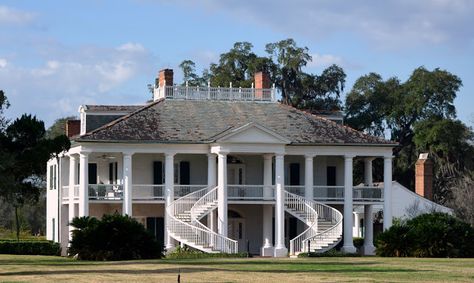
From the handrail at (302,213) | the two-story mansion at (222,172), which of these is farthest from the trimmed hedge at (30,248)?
the handrail at (302,213)

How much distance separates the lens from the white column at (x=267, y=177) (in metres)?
66.2

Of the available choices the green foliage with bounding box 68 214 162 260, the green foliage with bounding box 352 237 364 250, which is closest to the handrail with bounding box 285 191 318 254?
the green foliage with bounding box 352 237 364 250

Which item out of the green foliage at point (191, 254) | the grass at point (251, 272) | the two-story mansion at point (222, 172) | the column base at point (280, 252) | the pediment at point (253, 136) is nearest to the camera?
the grass at point (251, 272)

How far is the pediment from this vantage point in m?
64.5

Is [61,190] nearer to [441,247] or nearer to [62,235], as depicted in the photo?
[62,235]

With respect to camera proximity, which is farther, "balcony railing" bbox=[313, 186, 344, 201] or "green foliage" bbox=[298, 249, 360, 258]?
"balcony railing" bbox=[313, 186, 344, 201]

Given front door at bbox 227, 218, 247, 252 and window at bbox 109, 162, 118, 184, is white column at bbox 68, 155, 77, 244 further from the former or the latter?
front door at bbox 227, 218, 247, 252

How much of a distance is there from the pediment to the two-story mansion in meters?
0.05

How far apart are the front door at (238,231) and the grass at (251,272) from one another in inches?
816

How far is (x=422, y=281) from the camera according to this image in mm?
35125

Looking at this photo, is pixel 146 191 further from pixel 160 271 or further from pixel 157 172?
pixel 160 271

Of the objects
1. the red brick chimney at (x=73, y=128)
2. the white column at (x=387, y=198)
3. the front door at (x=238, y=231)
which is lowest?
the front door at (x=238, y=231)

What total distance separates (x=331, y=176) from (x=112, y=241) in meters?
22.3

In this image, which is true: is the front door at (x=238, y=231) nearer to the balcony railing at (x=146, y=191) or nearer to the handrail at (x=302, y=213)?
the handrail at (x=302, y=213)
